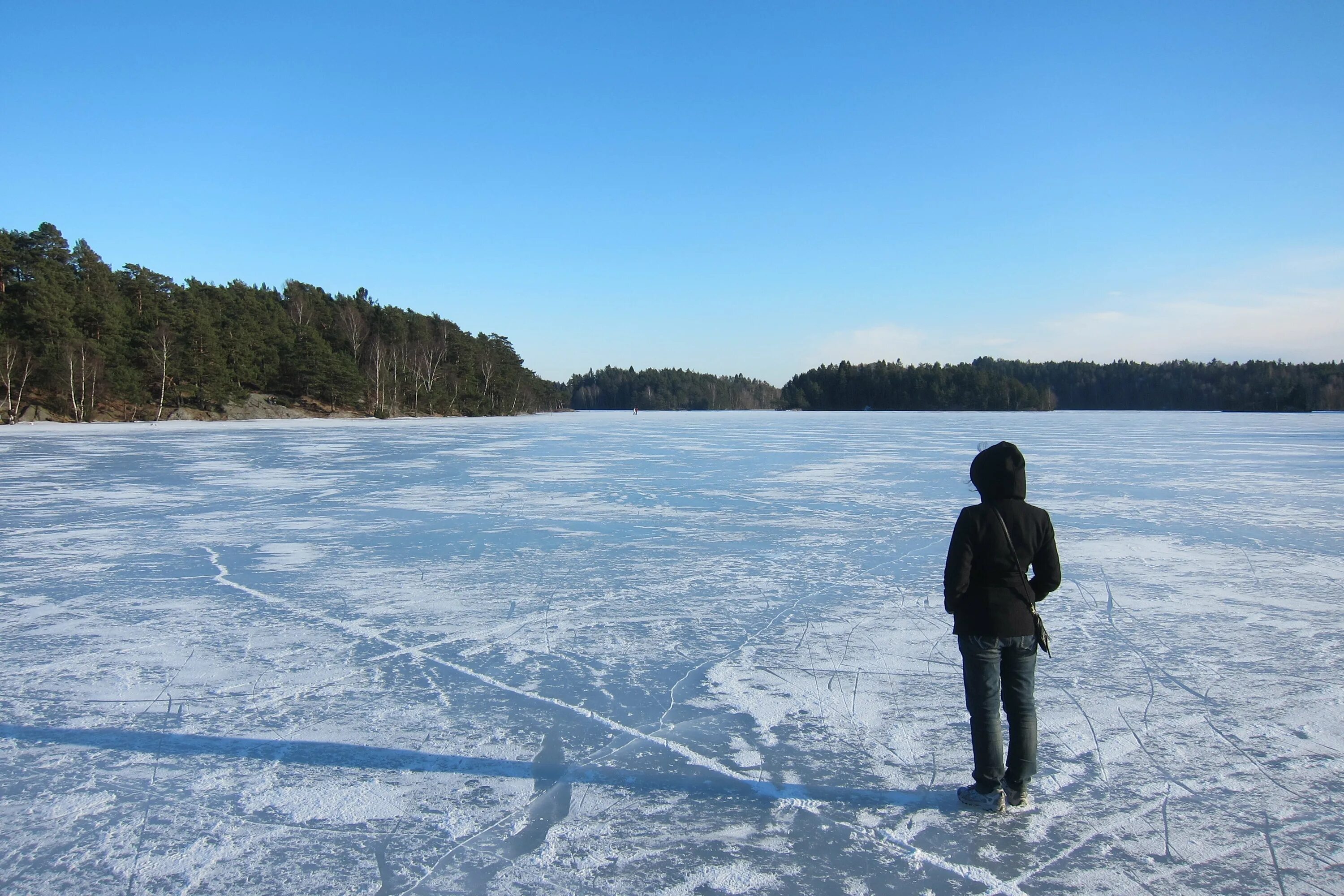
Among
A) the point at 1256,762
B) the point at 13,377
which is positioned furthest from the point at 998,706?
the point at 13,377

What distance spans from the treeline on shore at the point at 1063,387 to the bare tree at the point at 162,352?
87927mm

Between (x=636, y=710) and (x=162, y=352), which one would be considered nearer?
(x=636, y=710)

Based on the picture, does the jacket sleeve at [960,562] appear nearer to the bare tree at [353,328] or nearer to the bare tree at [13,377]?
the bare tree at [13,377]

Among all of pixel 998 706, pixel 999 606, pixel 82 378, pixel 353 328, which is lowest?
pixel 998 706

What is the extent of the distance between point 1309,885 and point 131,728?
167 inches

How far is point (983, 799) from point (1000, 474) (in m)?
1.12

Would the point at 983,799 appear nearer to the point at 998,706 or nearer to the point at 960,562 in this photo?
the point at 998,706

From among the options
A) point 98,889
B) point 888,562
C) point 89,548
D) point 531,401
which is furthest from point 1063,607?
point 531,401

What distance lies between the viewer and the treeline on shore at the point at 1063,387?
100375 millimetres

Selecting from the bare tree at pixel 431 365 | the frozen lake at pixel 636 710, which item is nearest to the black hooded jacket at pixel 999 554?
the frozen lake at pixel 636 710

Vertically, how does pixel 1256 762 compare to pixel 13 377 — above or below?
below

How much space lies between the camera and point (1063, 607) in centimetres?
513

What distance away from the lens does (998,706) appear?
257 cm

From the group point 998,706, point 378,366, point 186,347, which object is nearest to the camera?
point 998,706
